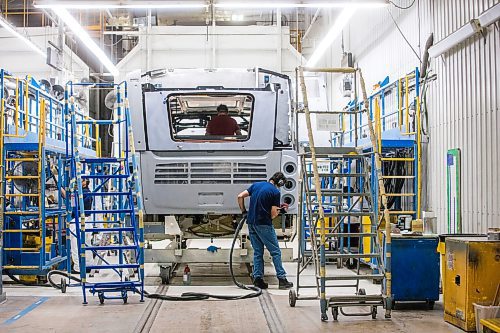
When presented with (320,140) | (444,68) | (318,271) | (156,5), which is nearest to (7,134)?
(156,5)

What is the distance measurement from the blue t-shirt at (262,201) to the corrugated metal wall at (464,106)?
2.71 meters

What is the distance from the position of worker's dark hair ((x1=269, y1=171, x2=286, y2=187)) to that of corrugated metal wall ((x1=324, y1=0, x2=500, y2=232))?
2575 millimetres

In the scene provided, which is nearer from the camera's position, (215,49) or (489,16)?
(489,16)

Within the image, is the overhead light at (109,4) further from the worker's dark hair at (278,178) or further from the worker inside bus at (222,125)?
the worker's dark hair at (278,178)

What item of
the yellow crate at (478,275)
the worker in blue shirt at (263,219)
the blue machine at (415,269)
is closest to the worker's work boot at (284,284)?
the worker in blue shirt at (263,219)

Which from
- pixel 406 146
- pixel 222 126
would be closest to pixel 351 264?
Result: pixel 406 146

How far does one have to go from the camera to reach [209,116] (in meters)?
11.4

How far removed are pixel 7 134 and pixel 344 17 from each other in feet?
19.5

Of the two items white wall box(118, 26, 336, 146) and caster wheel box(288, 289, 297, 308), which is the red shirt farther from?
white wall box(118, 26, 336, 146)

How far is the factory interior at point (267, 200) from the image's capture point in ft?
23.9

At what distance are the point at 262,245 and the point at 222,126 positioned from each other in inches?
79.0

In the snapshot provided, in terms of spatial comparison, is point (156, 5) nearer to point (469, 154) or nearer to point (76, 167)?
point (76, 167)

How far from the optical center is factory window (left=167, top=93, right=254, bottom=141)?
9.92 meters

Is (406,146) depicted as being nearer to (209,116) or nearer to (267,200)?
(267,200)
